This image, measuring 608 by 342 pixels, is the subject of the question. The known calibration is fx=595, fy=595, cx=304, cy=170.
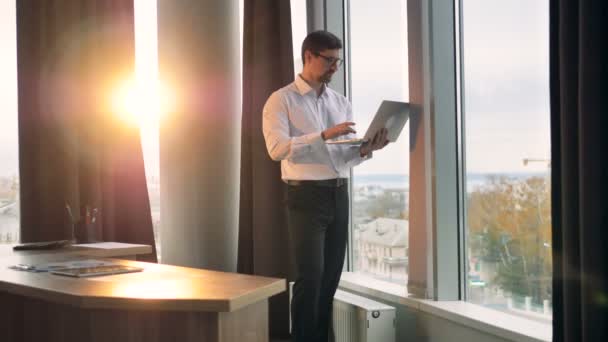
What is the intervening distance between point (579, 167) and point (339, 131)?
988 millimetres

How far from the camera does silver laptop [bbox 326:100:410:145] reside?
2682mm

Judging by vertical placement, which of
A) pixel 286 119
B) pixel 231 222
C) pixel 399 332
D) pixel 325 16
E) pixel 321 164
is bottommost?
pixel 399 332

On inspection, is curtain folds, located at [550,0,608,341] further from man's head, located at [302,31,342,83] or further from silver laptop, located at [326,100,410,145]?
man's head, located at [302,31,342,83]

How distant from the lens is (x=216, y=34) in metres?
4.02

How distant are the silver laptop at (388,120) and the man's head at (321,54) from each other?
300 mm

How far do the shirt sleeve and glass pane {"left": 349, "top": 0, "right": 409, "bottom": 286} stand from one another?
2.81ft

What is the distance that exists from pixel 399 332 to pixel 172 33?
93.0 inches

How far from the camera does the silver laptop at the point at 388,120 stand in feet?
8.80

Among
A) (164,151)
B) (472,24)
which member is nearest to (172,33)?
(164,151)

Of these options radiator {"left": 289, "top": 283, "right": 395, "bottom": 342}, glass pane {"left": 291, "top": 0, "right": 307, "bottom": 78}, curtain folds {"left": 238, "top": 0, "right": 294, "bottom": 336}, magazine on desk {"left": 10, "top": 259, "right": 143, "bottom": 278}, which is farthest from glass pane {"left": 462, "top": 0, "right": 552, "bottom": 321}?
magazine on desk {"left": 10, "top": 259, "right": 143, "bottom": 278}

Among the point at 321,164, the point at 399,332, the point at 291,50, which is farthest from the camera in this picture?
the point at 291,50

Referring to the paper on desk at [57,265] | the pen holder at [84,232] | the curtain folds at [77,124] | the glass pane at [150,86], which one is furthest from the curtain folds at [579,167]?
the glass pane at [150,86]

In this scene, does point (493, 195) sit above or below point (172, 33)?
below

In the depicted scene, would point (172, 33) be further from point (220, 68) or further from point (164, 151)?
point (164, 151)
